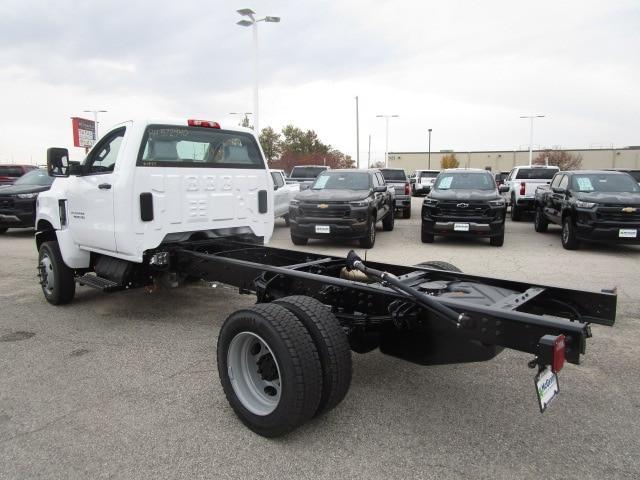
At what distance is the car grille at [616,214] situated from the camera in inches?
388

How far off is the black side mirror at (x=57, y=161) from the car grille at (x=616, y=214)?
9463 millimetres

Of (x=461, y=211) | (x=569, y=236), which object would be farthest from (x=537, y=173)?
(x=461, y=211)

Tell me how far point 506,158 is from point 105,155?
97.8 meters

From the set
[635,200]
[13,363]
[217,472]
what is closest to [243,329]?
[217,472]

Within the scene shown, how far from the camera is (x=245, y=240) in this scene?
19.6 ft

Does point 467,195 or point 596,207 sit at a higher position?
point 467,195

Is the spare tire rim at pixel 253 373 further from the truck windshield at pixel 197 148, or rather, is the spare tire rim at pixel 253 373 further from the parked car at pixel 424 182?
the parked car at pixel 424 182

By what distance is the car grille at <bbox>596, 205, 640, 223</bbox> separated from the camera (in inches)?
388

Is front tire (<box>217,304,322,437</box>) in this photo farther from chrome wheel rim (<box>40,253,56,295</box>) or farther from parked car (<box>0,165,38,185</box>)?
parked car (<box>0,165,38,185</box>)

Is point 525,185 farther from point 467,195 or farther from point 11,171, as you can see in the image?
point 11,171

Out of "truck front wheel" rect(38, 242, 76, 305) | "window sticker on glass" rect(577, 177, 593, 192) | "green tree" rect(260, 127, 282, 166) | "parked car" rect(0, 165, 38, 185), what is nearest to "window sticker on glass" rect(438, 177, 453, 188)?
"window sticker on glass" rect(577, 177, 593, 192)

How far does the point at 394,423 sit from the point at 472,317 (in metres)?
1.00

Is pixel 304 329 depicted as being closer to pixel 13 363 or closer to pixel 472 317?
pixel 472 317

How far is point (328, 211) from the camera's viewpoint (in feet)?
35.6
